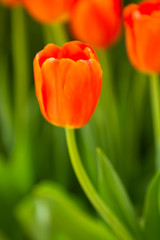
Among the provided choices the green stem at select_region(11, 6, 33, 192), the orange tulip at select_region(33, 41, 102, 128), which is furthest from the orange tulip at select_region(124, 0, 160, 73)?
the green stem at select_region(11, 6, 33, 192)

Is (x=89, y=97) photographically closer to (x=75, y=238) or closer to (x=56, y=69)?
(x=56, y=69)

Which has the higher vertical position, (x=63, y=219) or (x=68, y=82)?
(x=68, y=82)

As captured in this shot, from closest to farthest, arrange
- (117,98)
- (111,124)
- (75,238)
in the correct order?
(75,238) → (111,124) → (117,98)

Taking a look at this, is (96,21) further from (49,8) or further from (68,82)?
(68,82)

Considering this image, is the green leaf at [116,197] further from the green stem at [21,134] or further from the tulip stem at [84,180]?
the green stem at [21,134]

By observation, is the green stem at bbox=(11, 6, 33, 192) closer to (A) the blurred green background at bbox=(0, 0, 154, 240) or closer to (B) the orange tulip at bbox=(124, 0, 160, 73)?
(A) the blurred green background at bbox=(0, 0, 154, 240)

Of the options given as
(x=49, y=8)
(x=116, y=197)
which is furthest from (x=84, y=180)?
(x=49, y=8)

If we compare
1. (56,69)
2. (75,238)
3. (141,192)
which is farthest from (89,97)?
(141,192)
